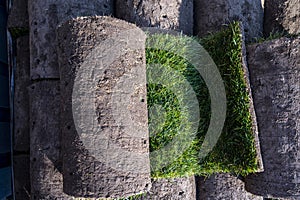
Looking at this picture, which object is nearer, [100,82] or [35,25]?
[100,82]

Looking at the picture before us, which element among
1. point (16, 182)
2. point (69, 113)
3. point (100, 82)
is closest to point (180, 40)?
point (100, 82)

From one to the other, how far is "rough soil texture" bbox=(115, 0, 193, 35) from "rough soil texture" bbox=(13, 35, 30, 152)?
0.93m

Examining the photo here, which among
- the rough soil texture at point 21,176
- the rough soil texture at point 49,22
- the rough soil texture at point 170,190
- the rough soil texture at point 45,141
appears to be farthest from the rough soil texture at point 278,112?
the rough soil texture at point 21,176

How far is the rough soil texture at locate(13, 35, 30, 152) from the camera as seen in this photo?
8.89 feet

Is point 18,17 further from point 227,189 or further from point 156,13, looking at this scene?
point 227,189

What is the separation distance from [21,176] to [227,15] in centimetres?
223

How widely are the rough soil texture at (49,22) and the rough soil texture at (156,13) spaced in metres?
0.17

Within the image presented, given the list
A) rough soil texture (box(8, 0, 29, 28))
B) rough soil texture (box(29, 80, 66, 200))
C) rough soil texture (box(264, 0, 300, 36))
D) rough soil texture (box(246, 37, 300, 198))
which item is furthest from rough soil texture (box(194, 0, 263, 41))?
rough soil texture (box(8, 0, 29, 28))

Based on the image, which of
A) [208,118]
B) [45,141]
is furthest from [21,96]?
[208,118]

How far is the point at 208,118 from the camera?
2.56 meters

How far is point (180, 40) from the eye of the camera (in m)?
2.51

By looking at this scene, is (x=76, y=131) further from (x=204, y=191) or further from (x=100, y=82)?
(x=204, y=191)

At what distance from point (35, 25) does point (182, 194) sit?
1.79 metres

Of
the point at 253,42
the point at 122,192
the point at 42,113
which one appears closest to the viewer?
the point at 122,192
